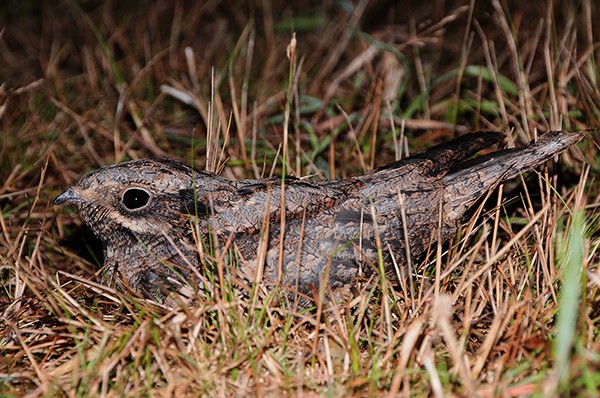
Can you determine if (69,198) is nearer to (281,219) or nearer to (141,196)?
(141,196)

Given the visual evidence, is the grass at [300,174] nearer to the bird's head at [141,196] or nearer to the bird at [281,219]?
the bird at [281,219]

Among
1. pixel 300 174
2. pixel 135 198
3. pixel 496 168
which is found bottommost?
pixel 300 174

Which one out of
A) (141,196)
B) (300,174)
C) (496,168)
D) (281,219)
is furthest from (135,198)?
(496,168)

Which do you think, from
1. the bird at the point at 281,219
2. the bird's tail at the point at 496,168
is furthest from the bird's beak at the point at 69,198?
the bird's tail at the point at 496,168

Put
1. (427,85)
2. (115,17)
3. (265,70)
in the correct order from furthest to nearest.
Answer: (115,17) → (265,70) → (427,85)

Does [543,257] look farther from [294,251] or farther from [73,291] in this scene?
[73,291]

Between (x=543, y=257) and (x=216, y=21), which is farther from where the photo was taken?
(x=216, y=21)

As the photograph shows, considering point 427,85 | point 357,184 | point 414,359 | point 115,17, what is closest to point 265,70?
point 427,85

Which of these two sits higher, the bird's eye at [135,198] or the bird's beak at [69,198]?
the bird's eye at [135,198]
